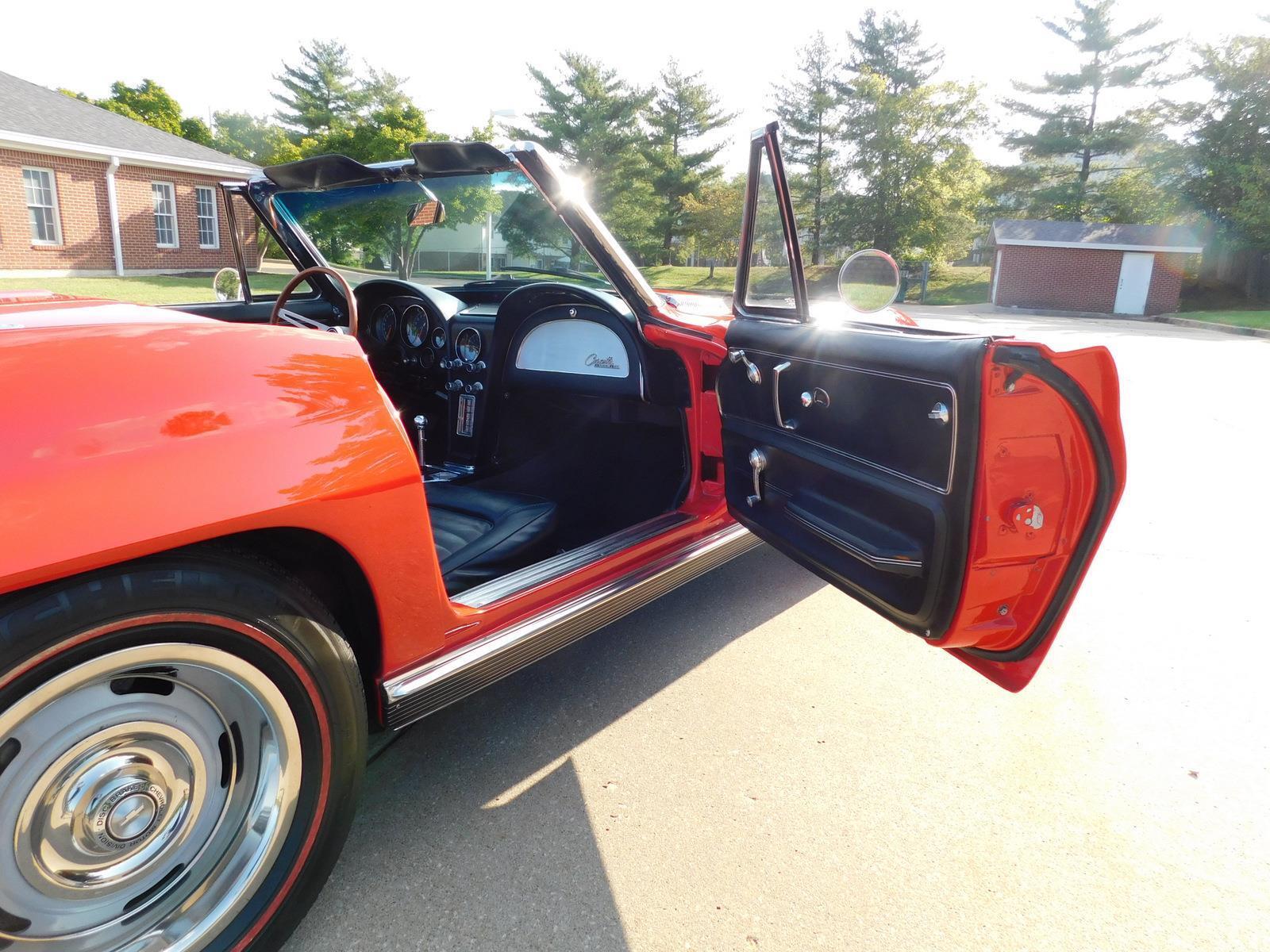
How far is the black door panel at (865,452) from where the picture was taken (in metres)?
1.74

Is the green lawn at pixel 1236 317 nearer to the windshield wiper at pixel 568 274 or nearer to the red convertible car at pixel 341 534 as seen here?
the windshield wiper at pixel 568 274

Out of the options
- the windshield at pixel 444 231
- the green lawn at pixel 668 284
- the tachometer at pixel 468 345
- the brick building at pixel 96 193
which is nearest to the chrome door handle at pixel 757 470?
the green lawn at pixel 668 284

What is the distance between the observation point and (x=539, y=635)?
2.13 m

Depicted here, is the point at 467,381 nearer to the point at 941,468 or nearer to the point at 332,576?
the point at 332,576

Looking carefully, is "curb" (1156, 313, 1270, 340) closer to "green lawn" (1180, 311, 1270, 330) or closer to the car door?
"green lawn" (1180, 311, 1270, 330)

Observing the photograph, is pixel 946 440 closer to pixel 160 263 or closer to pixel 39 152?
pixel 39 152

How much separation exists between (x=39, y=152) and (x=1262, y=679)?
2272 cm

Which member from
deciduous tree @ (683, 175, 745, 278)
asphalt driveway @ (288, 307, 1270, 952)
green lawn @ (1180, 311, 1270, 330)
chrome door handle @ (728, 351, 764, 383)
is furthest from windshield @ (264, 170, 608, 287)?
green lawn @ (1180, 311, 1270, 330)

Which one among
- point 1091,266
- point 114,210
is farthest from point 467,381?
point 1091,266

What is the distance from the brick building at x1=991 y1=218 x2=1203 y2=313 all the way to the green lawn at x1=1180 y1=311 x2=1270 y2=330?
65.2 inches

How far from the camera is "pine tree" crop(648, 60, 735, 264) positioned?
115 feet

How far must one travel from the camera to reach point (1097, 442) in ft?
5.78

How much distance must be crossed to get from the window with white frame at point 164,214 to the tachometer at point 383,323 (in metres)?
20.1

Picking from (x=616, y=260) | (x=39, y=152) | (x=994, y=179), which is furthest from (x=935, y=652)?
(x=994, y=179)
